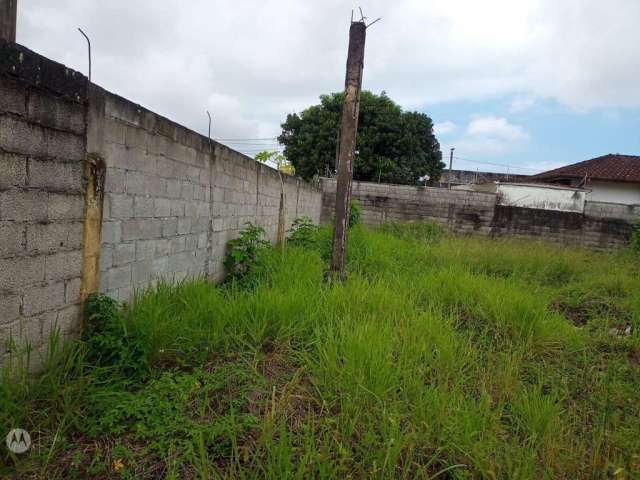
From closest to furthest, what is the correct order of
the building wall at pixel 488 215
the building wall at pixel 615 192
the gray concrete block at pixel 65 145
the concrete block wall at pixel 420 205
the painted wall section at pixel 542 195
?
the gray concrete block at pixel 65 145
the building wall at pixel 488 215
the concrete block wall at pixel 420 205
the painted wall section at pixel 542 195
the building wall at pixel 615 192

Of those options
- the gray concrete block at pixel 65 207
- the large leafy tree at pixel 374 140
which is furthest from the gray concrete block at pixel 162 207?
the large leafy tree at pixel 374 140

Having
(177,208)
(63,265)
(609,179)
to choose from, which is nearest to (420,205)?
(177,208)

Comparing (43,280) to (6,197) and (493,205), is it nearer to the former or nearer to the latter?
(6,197)

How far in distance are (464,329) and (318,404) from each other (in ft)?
5.80

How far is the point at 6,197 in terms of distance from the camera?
5.41 feet

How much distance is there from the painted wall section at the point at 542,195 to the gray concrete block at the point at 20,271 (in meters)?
13.9

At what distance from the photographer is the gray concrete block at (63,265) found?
1.91 metres

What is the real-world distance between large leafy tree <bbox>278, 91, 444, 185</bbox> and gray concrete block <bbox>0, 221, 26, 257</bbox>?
15.3 metres

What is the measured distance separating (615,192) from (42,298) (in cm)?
2163

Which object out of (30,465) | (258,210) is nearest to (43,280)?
(30,465)

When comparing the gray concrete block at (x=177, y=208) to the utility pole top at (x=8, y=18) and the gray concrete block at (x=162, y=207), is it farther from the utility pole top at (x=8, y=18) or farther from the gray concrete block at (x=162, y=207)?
the utility pole top at (x=8, y=18)

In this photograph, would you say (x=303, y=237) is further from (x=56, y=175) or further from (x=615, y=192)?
(x=615, y=192)

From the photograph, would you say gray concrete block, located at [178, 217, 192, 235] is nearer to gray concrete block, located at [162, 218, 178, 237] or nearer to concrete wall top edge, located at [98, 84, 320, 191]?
gray concrete block, located at [162, 218, 178, 237]

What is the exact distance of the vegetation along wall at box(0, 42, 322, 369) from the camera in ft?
5.56
